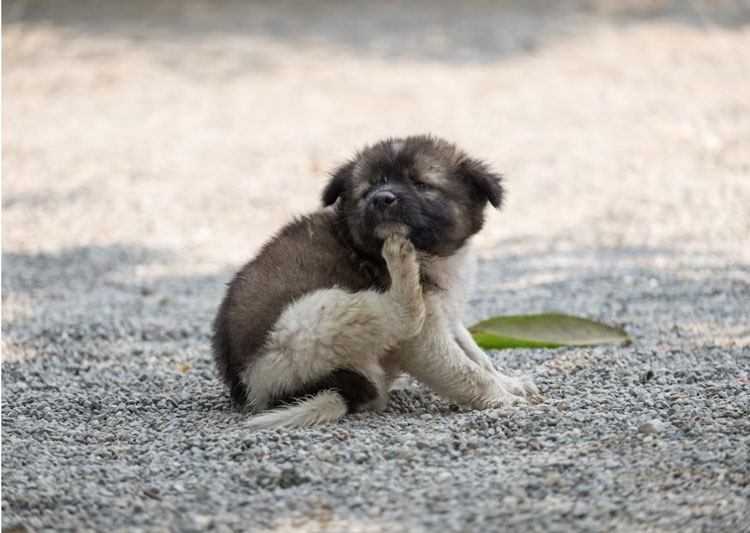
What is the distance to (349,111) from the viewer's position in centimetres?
1347

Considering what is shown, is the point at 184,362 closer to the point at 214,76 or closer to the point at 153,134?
the point at 153,134

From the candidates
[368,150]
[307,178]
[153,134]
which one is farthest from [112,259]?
[368,150]

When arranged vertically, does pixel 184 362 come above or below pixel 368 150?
below

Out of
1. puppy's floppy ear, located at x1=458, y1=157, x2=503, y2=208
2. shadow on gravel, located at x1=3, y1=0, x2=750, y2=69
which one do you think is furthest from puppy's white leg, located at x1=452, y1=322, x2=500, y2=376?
shadow on gravel, located at x1=3, y1=0, x2=750, y2=69

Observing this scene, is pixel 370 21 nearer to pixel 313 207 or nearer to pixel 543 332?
pixel 313 207

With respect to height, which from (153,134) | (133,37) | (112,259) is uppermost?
(133,37)

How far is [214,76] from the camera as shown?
48.1 feet

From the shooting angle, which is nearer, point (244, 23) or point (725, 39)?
point (725, 39)

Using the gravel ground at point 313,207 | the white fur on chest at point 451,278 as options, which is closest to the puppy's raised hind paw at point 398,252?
the white fur on chest at point 451,278

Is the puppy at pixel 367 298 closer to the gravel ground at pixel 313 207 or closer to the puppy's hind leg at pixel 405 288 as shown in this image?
the puppy's hind leg at pixel 405 288

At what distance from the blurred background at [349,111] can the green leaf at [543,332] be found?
3.08 meters

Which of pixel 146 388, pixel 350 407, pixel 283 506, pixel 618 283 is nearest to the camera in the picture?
pixel 283 506

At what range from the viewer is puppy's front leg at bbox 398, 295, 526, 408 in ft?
16.6

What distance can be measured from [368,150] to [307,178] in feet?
21.0
